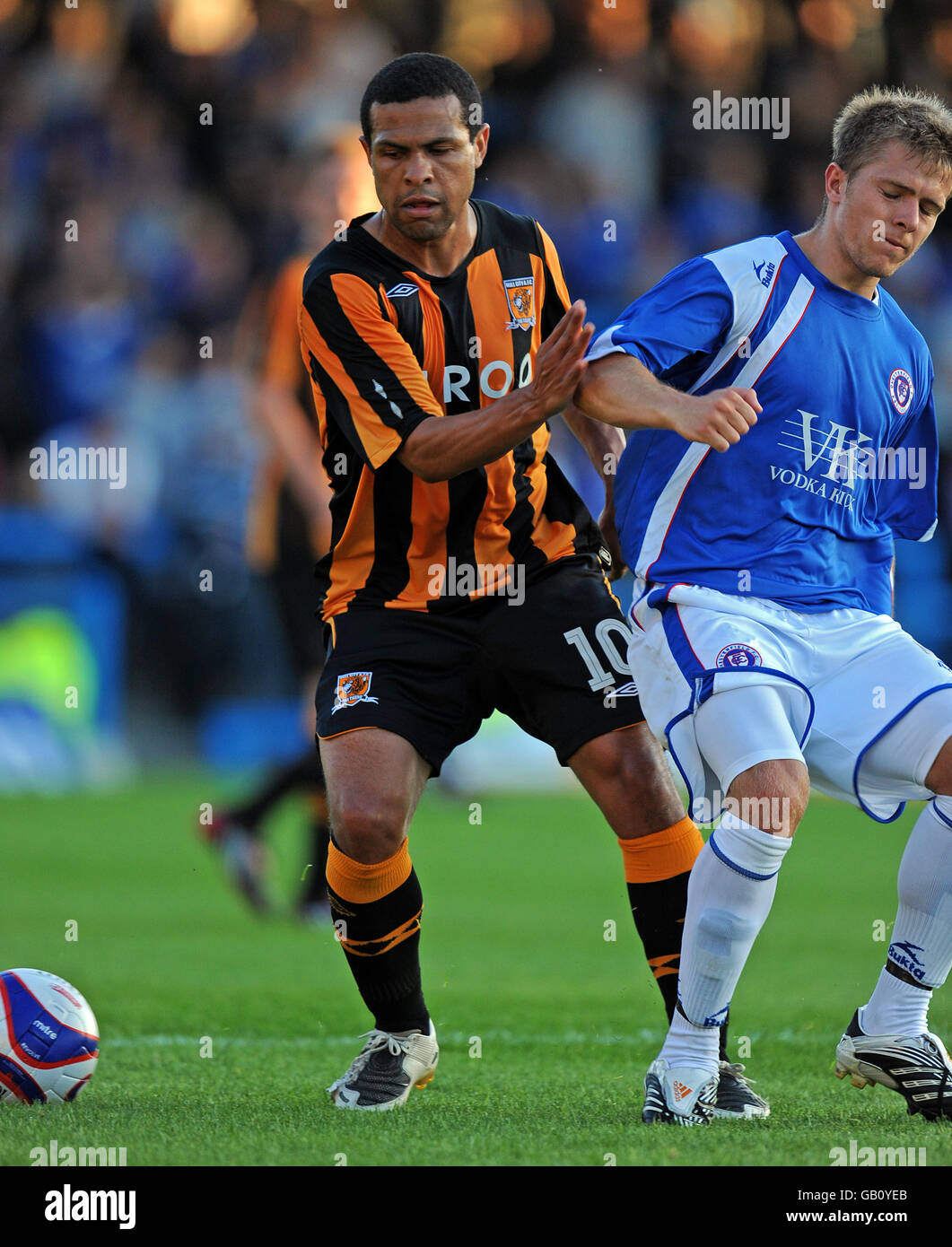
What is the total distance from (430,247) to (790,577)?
1212 mm

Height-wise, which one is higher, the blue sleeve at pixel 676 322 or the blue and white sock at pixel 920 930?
the blue sleeve at pixel 676 322

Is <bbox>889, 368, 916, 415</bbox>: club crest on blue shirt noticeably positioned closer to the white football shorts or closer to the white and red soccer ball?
the white football shorts

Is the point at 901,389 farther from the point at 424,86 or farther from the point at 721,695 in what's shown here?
the point at 424,86

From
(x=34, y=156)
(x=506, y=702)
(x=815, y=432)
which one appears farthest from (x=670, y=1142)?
(x=34, y=156)

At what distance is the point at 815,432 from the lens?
12.5ft

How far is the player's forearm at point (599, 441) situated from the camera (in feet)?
14.1

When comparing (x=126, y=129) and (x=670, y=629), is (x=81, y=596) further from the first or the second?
(x=670, y=629)

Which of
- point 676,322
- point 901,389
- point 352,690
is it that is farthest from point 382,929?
point 901,389

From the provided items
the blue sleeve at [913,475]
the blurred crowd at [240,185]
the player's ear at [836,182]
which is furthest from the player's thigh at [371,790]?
the blurred crowd at [240,185]

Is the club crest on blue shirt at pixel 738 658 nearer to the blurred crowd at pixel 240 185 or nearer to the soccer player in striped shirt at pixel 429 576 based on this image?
the soccer player in striped shirt at pixel 429 576

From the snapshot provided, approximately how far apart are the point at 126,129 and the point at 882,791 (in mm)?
12263

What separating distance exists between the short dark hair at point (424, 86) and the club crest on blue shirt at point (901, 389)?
1147 mm

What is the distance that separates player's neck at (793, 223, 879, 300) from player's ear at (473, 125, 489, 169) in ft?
2.64

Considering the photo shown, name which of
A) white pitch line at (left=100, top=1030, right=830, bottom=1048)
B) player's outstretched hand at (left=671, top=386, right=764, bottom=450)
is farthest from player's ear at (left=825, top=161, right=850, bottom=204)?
white pitch line at (left=100, top=1030, right=830, bottom=1048)
